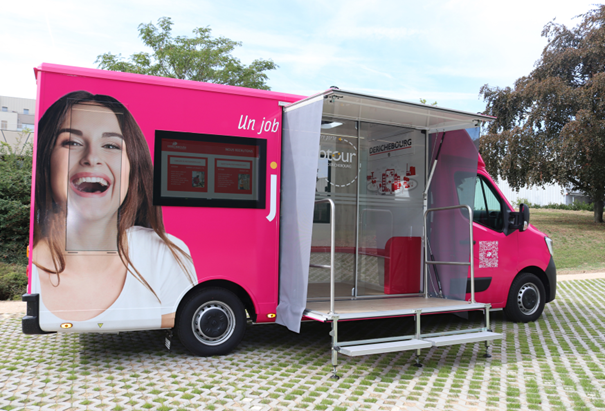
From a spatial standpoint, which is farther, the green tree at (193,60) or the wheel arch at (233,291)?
the green tree at (193,60)

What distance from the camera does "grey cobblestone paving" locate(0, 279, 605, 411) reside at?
4.02 m

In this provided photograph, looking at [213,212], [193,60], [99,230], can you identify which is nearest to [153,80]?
[213,212]

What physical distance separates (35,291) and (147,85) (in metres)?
2.23

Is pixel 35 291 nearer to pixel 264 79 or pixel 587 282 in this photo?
pixel 587 282

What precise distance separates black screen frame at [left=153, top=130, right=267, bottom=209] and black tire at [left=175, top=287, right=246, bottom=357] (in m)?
0.92

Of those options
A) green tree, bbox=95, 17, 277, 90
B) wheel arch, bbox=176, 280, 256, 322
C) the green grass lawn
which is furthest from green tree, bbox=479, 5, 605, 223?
wheel arch, bbox=176, 280, 256, 322

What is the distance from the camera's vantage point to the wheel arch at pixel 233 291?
5.05 meters

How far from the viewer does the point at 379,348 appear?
4754 mm

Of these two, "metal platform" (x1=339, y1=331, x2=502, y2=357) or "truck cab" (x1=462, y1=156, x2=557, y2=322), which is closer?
"metal platform" (x1=339, y1=331, x2=502, y2=357)

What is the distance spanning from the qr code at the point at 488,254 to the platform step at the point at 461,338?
145 centimetres

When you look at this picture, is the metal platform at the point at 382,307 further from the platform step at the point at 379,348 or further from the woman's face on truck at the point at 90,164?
the woman's face on truck at the point at 90,164

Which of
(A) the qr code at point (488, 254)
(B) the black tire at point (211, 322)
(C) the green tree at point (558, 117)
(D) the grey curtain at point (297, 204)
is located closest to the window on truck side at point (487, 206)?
(A) the qr code at point (488, 254)

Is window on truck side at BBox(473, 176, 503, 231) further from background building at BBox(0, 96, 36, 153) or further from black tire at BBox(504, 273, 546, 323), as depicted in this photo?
background building at BBox(0, 96, 36, 153)

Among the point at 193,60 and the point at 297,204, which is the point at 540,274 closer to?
the point at 297,204
